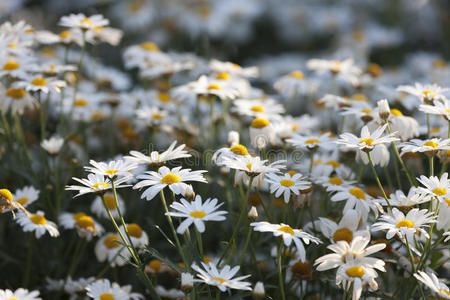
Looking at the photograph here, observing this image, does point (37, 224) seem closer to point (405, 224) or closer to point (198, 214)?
point (198, 214)

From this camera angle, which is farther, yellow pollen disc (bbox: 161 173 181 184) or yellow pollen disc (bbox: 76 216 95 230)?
yellow pollen disc (bbox: 76 216 95 230)

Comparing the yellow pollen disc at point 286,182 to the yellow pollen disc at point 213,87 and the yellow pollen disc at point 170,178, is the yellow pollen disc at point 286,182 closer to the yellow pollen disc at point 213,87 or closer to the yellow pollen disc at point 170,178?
the yellow pollen disc at point 170,178

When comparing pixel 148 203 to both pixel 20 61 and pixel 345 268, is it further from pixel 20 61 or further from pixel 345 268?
pixel 345 268

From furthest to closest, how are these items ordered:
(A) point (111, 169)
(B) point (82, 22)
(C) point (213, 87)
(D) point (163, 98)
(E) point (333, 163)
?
(D) point (163, 98)
(B) point (82, 22)
(C) point (213, 87)
(E) point (333, 163)
(A) point (111, 169)

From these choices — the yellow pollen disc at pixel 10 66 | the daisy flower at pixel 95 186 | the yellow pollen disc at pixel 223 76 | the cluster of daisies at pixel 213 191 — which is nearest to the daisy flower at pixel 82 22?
the cluster of daisies at pixel 213 191

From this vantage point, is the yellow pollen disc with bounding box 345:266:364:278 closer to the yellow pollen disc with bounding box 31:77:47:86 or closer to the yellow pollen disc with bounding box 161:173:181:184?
the yellow pollen disc with bounding box 161:173:181:184

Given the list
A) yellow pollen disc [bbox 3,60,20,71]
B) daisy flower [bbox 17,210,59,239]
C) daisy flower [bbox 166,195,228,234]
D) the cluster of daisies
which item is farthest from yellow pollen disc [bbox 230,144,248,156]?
yellow pollen disc [bbox 3,60,20,71]

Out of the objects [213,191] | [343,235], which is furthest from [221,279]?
[213,191]
